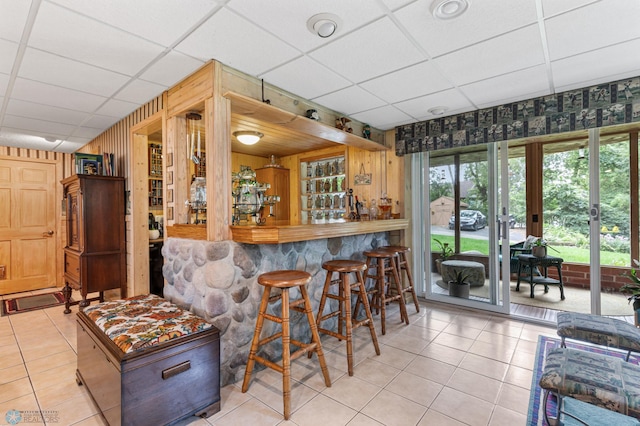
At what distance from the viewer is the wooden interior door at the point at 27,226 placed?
4.84 m

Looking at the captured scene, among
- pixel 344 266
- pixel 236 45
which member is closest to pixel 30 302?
pixel 344 266

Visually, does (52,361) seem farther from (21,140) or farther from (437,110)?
(437,110)

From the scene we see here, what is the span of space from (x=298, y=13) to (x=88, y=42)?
4.76ft

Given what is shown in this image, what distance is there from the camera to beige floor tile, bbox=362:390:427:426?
6.05 feet

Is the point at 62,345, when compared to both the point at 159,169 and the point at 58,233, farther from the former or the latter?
the point at 58,233

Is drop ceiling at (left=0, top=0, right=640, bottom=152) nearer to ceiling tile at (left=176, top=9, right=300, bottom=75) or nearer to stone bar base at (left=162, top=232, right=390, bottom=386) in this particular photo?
ceiling tile at (left=176, top=9, right=300, bottom=75)

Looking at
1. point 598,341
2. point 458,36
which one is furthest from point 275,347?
point 458,36

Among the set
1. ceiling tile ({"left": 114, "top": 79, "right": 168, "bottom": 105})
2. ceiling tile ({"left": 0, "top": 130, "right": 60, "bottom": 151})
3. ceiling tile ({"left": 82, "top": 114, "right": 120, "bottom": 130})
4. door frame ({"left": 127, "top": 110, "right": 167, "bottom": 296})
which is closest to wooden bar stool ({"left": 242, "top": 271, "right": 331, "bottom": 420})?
ceiling tile ({"left": 114, "top": 79, "right": 168, "bottom": 105})

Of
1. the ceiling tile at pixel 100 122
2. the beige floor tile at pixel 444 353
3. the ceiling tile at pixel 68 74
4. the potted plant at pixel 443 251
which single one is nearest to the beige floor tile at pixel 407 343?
the beige floor tile at pixel 444 353

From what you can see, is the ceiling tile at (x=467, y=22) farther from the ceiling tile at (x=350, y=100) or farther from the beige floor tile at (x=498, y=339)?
the beige floor tile at (x=498, y=339)

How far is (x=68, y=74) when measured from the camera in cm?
246

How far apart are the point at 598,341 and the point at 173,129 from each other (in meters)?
3.74

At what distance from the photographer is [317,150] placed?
5.18 metres

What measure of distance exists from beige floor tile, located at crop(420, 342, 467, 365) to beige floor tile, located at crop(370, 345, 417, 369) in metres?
0.16
